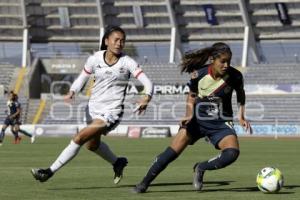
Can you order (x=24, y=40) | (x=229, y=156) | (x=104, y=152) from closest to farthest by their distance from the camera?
1. (x=229, y=156)
2. (x=104, y=152)
3. (x=24, y=40)

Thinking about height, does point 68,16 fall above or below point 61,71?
above

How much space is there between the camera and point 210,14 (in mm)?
60781

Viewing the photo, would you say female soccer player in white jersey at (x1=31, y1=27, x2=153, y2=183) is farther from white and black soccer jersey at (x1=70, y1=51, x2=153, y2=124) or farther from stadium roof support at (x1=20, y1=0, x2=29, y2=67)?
stadium roof support at (x1=20, y1=0, x2=29, y2=67)

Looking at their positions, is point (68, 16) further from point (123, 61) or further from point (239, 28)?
point (123, 61)

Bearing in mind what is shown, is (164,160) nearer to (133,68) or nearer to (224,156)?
(224,156)

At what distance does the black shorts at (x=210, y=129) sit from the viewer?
10.9 metres

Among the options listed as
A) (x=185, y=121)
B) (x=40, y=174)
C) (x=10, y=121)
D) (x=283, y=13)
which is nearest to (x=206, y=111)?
(x=185, y=121)

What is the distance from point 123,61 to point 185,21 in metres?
51.1

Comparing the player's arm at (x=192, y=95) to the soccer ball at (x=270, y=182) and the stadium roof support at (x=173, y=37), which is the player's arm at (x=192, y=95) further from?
the stadium roof support at (x=173, y=37)

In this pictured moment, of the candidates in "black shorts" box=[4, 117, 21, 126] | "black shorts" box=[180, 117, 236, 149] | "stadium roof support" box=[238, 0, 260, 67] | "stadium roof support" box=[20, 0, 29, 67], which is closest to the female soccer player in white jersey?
"black shorts" box=[180, 117, 236, 149]

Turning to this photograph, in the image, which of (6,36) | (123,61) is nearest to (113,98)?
(123,61)

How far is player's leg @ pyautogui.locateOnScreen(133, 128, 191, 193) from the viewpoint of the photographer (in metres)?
10.9

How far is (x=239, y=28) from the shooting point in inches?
2408

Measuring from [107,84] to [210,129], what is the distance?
1560 millimetres
